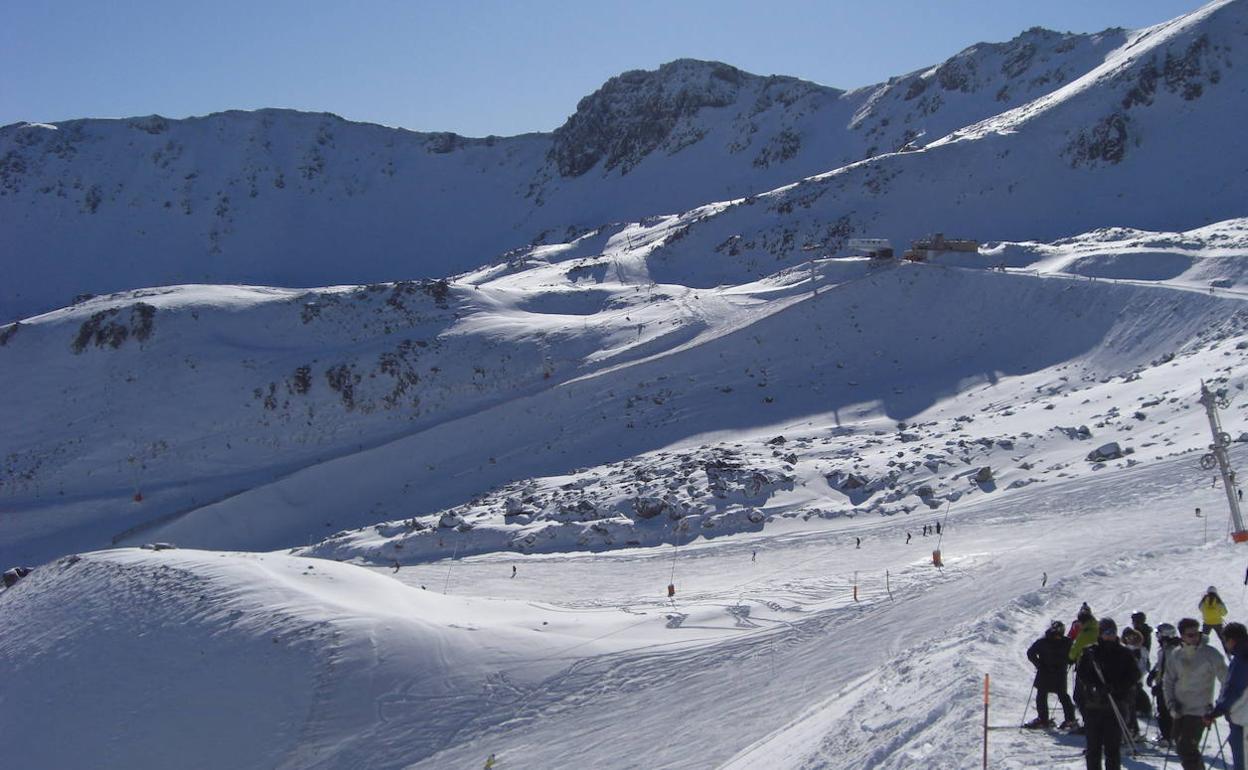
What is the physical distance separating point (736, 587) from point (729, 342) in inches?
1023

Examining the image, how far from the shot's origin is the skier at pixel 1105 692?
8.57 m

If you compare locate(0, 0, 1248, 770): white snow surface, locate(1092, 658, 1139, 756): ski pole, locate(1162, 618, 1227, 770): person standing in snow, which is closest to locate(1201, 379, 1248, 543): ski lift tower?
locate(0, 0, 1248, 770): white snow surface

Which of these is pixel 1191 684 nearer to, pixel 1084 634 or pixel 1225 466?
pixel 1084 634

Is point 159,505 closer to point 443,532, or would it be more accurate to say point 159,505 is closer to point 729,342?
point 443,532

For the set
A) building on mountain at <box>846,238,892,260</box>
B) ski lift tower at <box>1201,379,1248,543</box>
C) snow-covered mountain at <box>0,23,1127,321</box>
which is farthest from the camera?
snow-covered mountain at <box>0,23,1127,321</box>

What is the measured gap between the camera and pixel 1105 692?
8.56 metres

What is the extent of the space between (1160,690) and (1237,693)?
2.16m

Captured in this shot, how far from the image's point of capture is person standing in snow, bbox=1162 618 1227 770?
26.5ft

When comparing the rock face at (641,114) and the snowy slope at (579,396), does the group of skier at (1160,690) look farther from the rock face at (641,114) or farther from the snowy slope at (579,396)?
the rock face at (641,114)

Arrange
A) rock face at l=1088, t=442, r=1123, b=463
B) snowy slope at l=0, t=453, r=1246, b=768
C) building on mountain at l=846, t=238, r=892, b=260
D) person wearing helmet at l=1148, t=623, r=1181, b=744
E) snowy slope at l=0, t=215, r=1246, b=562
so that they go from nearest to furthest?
1. person wearing helmet at l=1148, t=623, r=1181, b=744
2. snowy slope at l=0, t=453, r=1246, b=768
3. rock face at l=1088, t=442, r=1123, b=463
4. snowy slope at l=0, t=215, r=1246, b=562
5. building on mountain at l=846, t=238, r=892, b=260

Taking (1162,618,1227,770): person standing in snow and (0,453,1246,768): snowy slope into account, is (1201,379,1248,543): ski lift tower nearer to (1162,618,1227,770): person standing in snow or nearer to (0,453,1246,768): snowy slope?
(0,453,1246,768): snowy slope

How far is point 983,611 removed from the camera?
16625 mm

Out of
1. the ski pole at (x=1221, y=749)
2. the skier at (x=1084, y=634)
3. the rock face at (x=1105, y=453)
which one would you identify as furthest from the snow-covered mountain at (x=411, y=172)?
the ski pole at (x=1221, y=749)

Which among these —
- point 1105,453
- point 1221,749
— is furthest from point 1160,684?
point 1105,453
